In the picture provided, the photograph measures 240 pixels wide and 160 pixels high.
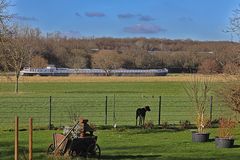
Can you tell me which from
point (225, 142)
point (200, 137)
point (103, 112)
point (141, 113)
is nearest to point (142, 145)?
point (200, 137)

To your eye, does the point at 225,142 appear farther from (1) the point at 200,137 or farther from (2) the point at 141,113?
(2) the point at 141,113

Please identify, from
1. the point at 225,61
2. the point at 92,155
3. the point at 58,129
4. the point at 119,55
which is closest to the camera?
the point at 92,155

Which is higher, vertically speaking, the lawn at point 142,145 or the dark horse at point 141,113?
the dark horse at point 141,113

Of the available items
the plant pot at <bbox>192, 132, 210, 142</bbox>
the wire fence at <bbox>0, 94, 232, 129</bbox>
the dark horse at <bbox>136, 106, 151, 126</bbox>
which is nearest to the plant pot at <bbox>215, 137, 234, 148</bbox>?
the plant pot at <bbox>192, 132, 210, 142</bbox>

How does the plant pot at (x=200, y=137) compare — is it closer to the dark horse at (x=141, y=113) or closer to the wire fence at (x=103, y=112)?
the dark horse at (x=141, y=113)

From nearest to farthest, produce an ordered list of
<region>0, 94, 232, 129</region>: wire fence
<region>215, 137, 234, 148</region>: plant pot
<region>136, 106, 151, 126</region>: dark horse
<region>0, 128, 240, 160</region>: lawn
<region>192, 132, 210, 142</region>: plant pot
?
1. <region>0, 128, 240, 160</region>: lawn
2. <region>215, 137, 234, 148</region>: plant pot
3. <region>192, 132, 210, 142</region>: plant pot
4. <region>136, 106, 151, 126</region>: dark horse
5. <region>0, 94, 232, 129</region>: wire fence

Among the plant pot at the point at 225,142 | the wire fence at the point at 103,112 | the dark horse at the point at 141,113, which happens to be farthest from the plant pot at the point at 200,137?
the wire fence at the point at 103,112

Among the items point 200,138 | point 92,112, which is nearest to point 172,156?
point 200,138

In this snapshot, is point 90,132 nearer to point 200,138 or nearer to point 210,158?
point 210,158

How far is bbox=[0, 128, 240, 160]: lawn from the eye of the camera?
1781 cm

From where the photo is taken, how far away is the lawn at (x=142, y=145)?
17.8 meters

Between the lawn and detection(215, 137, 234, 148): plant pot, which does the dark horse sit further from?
detection(215, 137, 234, 148): plant pot

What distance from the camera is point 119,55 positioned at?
176000 mm

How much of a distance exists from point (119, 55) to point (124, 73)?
1262 inches
